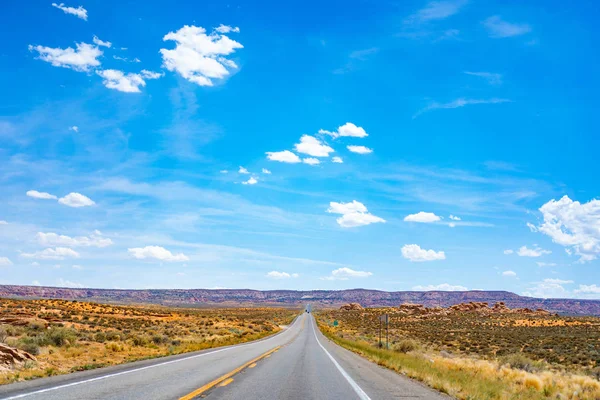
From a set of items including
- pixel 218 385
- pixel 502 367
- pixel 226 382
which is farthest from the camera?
pixel 502 367

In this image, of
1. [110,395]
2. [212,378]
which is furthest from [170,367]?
[110,395]

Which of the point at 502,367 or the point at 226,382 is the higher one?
the point at 226,382

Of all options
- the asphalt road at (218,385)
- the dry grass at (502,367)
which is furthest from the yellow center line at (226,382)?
the dry grass at (502,367)

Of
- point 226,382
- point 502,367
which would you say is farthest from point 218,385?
point 502,367

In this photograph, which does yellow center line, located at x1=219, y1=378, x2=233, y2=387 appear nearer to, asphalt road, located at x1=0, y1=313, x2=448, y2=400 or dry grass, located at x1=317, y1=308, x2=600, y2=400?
asphalt road, located at x1=0, y1=313, x2=448, y2=400

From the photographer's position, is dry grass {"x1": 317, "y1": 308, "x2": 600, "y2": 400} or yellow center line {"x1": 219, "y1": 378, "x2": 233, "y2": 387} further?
dry grass {"x1": 317, "y1": 308, "x2": 600, "y2": 400}

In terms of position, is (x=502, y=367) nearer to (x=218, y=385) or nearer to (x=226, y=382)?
(x=226, y=382)

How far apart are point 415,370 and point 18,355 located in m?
12.9

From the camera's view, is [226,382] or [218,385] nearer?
[218,385]

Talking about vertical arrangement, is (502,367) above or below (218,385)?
below

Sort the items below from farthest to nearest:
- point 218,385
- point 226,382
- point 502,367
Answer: point 502,367 → point 226,382 → point 218,385

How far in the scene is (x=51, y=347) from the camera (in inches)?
797

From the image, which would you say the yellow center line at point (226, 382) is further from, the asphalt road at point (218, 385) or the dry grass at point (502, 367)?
the dry grass at point (502, 367)

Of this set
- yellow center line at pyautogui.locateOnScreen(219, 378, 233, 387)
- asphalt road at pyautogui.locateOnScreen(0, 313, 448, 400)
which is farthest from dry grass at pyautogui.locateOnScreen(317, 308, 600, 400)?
yellow center line at pyautogui.locateOnScreen(219, 378, 233, 387)
